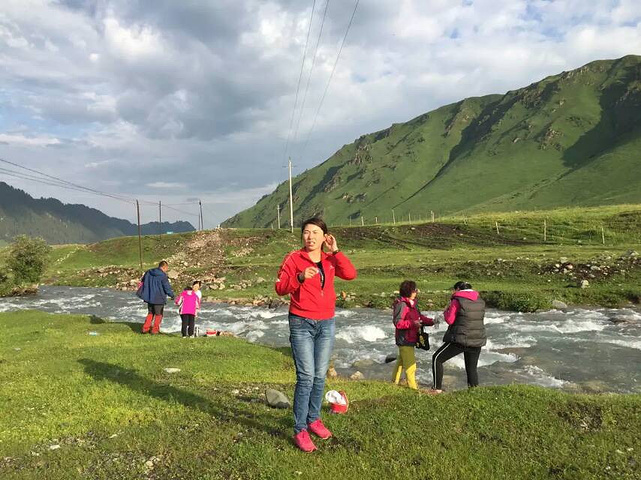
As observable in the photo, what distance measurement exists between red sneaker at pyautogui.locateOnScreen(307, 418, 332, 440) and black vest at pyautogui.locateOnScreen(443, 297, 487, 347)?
5.26 meters

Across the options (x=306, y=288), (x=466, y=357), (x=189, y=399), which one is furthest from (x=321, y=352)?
(x=466, y=357)

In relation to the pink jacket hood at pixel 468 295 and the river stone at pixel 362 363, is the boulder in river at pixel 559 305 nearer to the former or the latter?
the river stone at pixel 362 363

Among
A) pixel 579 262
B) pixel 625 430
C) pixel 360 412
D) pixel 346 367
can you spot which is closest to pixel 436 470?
pixel 360 412

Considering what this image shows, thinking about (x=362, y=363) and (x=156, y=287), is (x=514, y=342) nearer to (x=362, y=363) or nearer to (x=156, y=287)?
(x=362, y=363)

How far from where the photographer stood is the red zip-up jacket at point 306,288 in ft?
22.9

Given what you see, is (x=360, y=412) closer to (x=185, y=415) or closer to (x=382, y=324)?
(x=185, y=415)

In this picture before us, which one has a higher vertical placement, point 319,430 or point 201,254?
point 201,254

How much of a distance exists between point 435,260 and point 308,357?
134 feet

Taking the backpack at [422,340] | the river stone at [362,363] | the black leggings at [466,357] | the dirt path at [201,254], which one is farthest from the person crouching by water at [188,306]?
the dirt path at [201,254]

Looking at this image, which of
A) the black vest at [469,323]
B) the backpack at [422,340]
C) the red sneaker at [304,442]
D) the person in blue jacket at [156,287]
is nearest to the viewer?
the red sneaker at [304,442]

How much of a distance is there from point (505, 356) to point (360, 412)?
12.2 meters

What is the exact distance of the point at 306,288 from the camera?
7.02m

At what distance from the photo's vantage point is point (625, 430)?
7727 millimetres

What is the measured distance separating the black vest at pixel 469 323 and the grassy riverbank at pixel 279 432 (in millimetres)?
1698
